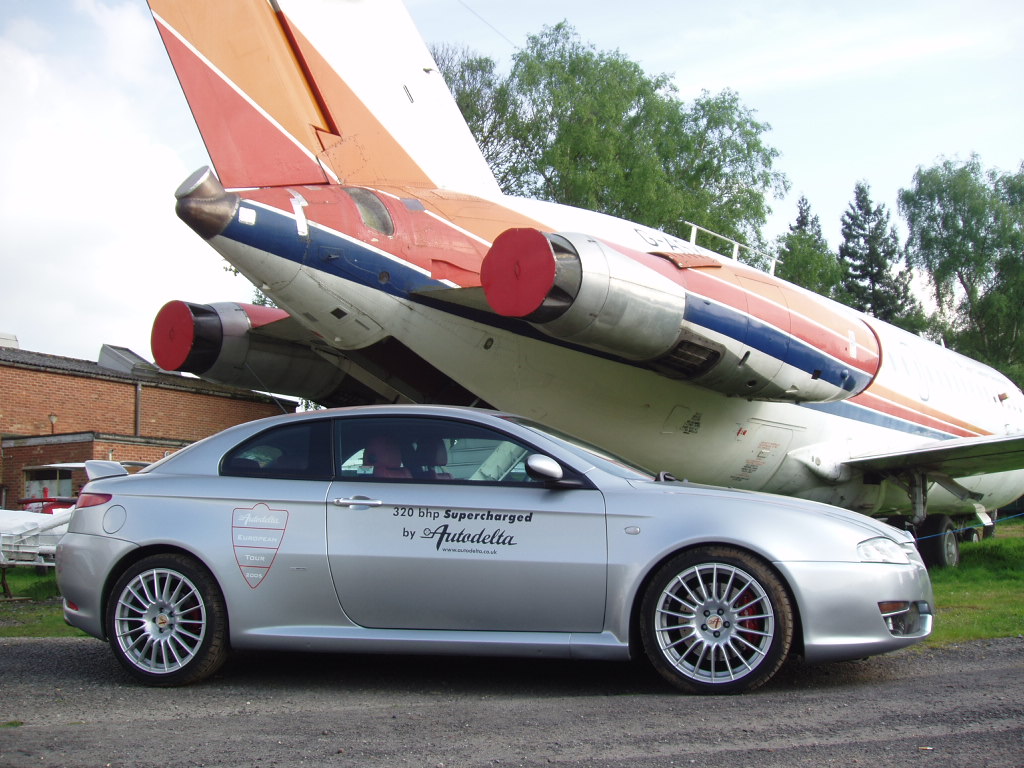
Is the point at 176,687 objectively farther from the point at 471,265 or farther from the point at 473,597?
the point at 471,265

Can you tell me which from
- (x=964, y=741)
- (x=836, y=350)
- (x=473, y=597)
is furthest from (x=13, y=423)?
(x=964, y=741)

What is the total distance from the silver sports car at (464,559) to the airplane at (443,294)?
98.1 inches

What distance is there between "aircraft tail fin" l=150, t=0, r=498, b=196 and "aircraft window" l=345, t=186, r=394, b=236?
1.39 feet

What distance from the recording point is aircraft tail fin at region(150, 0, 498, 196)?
27.3 ft

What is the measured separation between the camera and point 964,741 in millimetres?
3410

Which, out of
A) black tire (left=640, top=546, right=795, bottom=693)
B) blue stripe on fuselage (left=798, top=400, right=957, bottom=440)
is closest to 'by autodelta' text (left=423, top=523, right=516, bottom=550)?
black tire (left=640, top=546, right=795, bottom=693)

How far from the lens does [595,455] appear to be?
5.05 metres

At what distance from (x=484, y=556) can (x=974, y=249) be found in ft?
146

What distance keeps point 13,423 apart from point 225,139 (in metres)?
17.2

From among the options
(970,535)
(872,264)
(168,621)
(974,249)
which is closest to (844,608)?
(168,621)

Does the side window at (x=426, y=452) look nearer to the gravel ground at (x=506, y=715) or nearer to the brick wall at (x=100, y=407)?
the gravel ground at (x=506, y=715)

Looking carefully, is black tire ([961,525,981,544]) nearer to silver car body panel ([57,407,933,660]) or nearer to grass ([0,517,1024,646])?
grass ([0,517,1024,646])

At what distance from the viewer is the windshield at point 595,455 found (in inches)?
194

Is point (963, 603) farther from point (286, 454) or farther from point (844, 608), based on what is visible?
point (286, 454)
